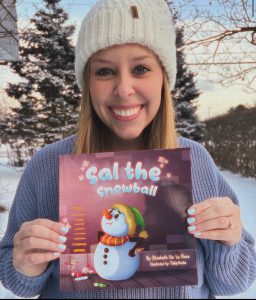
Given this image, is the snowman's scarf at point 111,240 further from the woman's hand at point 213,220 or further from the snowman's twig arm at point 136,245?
the woman's hand at point 213,220

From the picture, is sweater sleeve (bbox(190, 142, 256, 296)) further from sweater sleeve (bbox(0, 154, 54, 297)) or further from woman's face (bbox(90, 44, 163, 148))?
sweater sleeve (bbox(0, 154, 54, 297))

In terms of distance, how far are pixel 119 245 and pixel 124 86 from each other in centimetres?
34

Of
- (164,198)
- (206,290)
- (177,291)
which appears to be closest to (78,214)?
(164,198)

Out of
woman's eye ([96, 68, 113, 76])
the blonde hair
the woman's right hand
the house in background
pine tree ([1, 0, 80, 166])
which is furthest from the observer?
pine tree ([1, 0, 80, 166])

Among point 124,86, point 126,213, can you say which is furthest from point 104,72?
point 126,213

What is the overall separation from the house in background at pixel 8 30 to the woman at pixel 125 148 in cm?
326

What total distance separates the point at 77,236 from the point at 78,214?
0.15 ft

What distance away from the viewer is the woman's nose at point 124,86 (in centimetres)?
88

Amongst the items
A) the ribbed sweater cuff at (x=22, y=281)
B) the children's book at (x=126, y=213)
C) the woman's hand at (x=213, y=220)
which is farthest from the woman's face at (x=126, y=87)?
the ribbed sweater cuff at (x=22, y=281)

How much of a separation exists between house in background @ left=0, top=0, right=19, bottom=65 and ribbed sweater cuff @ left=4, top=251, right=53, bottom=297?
3.40 metres

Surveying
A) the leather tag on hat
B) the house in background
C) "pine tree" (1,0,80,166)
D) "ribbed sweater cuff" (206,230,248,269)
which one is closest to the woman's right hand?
"ribbed sweater cuff" (206,230,248,269)

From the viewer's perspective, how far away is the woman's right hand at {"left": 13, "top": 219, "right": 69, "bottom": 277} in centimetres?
80

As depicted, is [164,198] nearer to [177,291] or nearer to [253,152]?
[177,291]

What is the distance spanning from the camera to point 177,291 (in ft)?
3.05
